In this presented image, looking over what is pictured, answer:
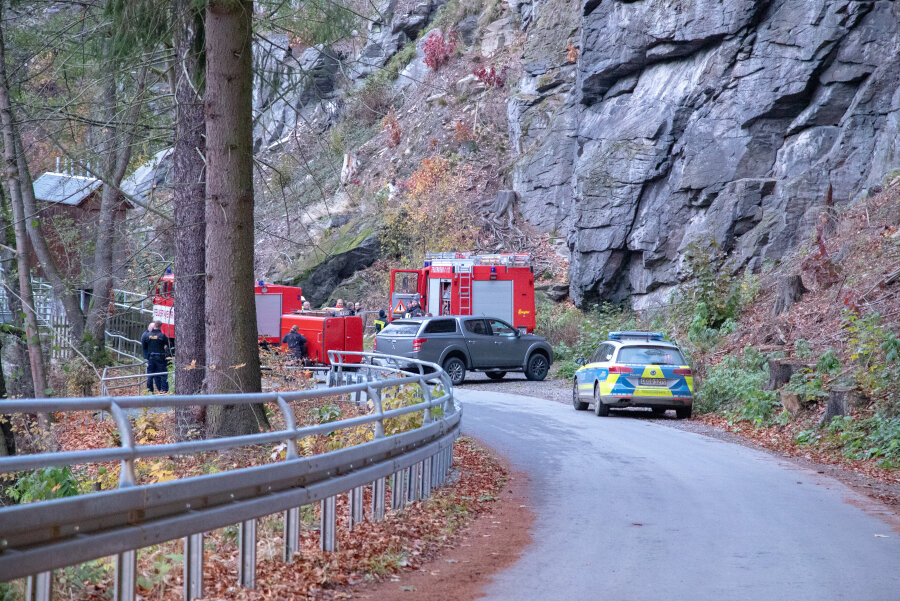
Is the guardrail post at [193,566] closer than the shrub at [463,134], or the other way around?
the guardrail post at [193,566]

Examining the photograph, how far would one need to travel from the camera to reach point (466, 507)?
30.8ft

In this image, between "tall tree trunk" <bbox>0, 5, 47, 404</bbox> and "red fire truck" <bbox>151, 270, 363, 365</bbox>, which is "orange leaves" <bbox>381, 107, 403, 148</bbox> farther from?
"tall tree trunk" <bbox>0, 5, 47, 404</bbox>

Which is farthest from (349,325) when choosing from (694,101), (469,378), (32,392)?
(694,101)

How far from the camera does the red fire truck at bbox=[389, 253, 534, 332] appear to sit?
29531 millimetres

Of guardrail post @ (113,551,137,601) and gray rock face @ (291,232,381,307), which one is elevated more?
gray rock face @ (291,232,381,307)

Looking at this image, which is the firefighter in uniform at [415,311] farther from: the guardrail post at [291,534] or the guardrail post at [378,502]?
the guardrail post at [291,534]

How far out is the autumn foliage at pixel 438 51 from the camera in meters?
51.0

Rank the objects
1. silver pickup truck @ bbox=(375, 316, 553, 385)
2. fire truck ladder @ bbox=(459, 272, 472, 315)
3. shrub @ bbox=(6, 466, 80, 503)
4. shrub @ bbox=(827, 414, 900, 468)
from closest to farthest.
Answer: shrub @ bbox=(6, 466, 80, 503), shrub @ bbox=(827, 414, 900, 468), silver pickup truck @ bbox=(375, 316, 553, 385), fire truck ladder @ bbox=(459, 272, 472, 315)

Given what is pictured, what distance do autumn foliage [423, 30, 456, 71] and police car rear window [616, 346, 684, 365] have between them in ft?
117

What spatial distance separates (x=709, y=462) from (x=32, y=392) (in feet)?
40.2

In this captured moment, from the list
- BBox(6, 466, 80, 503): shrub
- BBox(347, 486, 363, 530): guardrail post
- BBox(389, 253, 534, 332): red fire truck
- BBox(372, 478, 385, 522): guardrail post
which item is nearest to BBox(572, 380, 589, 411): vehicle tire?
BBox(389, 253, 534, 332): red fire truck

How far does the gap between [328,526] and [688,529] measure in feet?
11.5

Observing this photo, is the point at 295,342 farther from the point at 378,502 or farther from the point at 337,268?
the point at 337,268

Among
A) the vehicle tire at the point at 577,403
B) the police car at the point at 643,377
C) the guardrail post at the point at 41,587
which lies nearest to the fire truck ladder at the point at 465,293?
the vehicle tire at the point at 577,403
